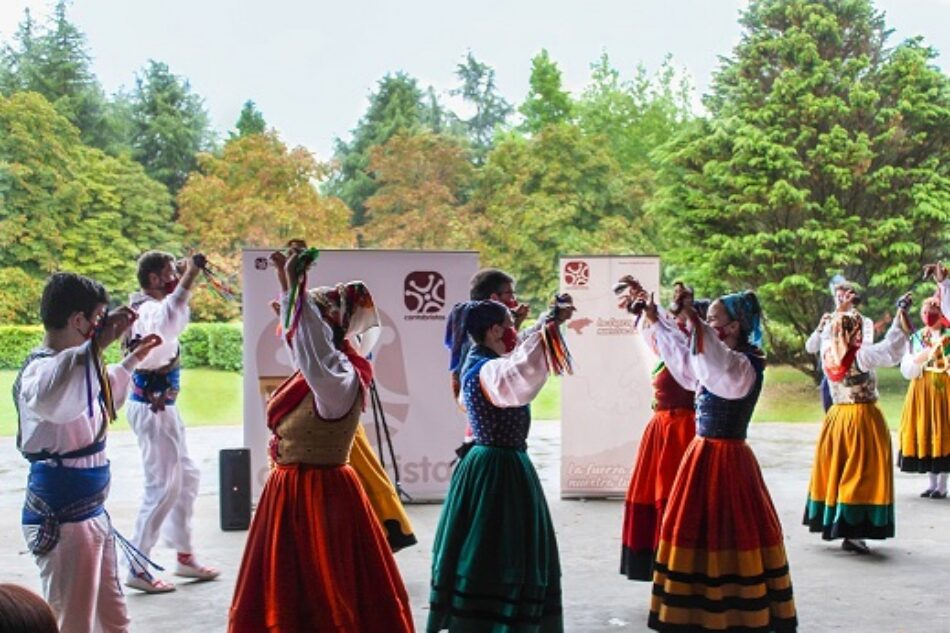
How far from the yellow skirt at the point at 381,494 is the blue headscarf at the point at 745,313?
1871 mm

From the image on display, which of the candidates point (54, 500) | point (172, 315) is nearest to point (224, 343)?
point (172, 315)

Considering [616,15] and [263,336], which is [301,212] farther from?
[263,336]

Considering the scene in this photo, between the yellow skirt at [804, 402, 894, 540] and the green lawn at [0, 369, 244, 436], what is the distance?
10.6 m

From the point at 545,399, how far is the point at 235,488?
Answer: 11064mm

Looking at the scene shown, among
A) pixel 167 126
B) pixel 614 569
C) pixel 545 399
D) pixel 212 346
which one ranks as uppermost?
pixel 167 126

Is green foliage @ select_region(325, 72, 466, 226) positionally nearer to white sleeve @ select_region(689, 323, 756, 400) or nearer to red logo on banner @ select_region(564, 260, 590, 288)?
red logo on banner @ select_region(564, 260, 590, 288)

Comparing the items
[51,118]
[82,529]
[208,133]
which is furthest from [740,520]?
[208,133]

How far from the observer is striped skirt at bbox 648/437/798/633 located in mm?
4582

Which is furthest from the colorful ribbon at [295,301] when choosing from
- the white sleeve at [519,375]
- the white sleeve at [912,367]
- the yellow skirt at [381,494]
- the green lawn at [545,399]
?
the green lawn at [545,399]

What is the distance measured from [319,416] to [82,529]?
79cm

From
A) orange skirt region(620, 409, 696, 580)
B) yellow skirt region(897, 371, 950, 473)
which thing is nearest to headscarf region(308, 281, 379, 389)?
orange skirt region(620, 409, 696, 580)

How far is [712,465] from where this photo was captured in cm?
470

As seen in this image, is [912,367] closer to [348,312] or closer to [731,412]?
[731,412]

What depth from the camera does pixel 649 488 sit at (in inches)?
222
